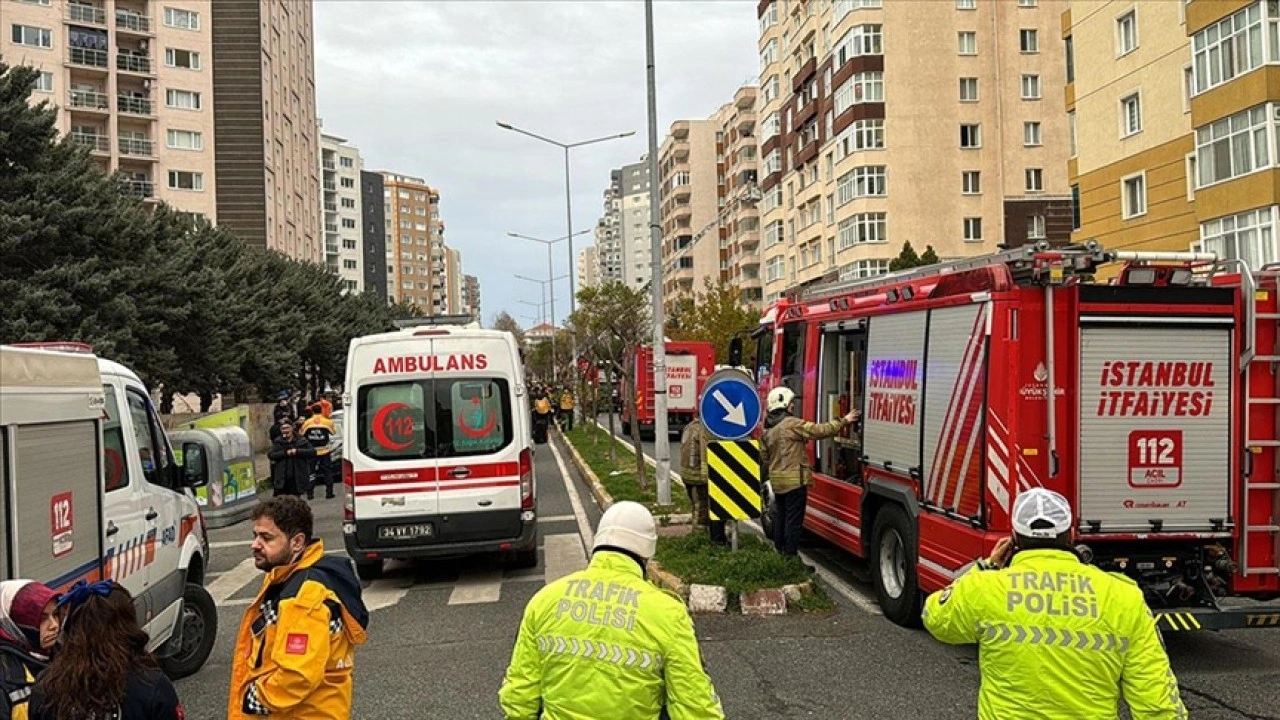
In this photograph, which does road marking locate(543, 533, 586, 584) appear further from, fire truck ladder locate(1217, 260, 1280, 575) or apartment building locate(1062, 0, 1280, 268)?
apartment building locate(1062, 0, 1280, 268)

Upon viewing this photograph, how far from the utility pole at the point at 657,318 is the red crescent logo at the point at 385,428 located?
4607 mm

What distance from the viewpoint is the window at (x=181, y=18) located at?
2495 inches

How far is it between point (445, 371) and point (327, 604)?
7.62 meters

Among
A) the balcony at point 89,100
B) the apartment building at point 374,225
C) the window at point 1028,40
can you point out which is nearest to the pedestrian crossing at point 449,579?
the window at point 1028,40

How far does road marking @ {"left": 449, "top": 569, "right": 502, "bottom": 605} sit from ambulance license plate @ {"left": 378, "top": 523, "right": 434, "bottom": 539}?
67 cm

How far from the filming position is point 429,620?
9.50 m

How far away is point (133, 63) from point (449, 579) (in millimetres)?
61057

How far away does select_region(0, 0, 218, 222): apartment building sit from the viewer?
57938 millimetres

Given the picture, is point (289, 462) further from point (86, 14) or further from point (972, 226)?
point (86, 14)

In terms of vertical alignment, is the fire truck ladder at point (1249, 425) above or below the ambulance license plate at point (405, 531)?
above

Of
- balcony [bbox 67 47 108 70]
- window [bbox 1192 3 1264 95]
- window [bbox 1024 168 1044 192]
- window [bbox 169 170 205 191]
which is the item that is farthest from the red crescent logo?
window [bbox 169 170 205 191]

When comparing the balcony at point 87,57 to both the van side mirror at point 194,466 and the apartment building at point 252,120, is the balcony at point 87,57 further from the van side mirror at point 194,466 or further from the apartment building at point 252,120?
the van side mirror at point 194,466

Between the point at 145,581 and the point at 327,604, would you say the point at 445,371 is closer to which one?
the point at 145,581

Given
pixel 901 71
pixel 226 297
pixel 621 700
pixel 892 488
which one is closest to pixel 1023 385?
pixel 892 488
